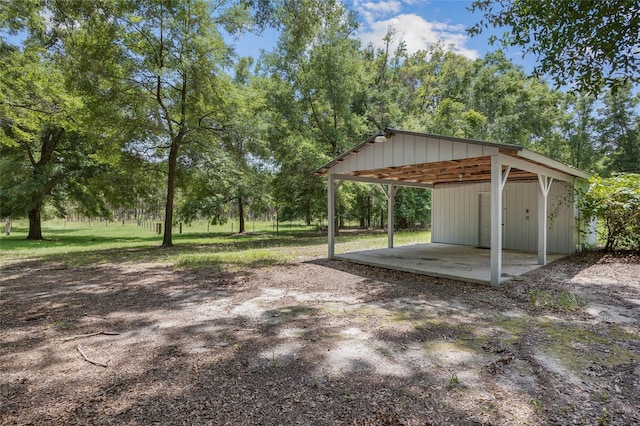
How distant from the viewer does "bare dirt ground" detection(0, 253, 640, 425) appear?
84.9 inches

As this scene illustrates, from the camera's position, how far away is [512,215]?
34.4 feet

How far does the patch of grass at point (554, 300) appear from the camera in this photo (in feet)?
14.7

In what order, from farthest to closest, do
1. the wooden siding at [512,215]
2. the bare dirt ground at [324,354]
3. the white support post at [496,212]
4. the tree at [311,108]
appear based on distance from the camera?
the tree at [311,108], the wooden siding at [512,215], the white support post at [496,212], the bare dirt ground at [324,354]

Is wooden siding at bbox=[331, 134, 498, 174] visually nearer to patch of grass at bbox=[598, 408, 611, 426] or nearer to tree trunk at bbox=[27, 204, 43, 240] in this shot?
patch of grass at bbox=[598, 408, 611, 426]

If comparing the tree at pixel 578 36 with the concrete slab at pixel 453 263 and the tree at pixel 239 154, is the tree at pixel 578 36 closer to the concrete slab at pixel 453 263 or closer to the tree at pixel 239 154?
the concrete slab at pixel 453 263

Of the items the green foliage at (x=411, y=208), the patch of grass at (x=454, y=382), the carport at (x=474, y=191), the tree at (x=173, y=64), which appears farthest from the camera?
the green foliage at (x=411, y=208)

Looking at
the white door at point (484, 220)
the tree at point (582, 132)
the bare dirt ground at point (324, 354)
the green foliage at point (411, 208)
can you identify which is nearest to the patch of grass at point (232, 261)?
the bare dirt ground at point (324, 354)

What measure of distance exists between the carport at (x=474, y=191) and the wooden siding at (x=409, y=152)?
0.02m

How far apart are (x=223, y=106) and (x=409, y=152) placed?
766 cm

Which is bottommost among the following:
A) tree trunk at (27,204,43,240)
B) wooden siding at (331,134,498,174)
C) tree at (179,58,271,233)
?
tree trunk at (27,204,43,240)

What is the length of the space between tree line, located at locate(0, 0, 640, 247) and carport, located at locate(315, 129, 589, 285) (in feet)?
5.75

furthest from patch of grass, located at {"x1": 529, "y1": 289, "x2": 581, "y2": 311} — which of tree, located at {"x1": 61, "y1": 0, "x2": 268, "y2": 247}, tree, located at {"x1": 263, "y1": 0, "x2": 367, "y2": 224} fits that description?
tree, located at {"x1": 263, "y1": 0, "x2": 367, "y2": 224}

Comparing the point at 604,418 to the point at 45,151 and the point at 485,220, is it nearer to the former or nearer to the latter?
the point at 485,220

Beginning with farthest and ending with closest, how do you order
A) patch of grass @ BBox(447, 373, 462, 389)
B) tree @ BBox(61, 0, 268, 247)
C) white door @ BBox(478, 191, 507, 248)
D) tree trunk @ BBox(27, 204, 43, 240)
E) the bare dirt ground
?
1. tree trunk @ BBox(27, 204, 43, 240)
2. white door @ BBox(478, 191, 507, 248)
3. tree @ BBox(61, 0, 268, 247)
4. patch of grass @ BBox(447, 373, 462, 389)
5. the bare dirt ground
